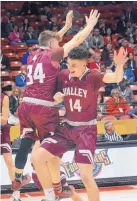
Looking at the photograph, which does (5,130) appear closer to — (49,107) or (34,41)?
(49,107)

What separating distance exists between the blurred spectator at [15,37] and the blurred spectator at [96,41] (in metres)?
1.88

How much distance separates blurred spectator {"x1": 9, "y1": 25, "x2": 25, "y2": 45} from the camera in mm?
14688

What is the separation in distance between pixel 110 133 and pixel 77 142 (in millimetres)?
3678

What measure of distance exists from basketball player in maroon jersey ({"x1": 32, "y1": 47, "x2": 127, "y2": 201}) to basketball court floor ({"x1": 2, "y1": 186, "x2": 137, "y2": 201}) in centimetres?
188

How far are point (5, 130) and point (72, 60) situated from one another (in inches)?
90.0

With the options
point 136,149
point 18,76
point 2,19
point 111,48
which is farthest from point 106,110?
point 2,19

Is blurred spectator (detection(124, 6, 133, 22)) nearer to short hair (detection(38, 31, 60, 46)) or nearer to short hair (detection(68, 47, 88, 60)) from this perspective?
short hair (detection(38, 31, 60, 46))

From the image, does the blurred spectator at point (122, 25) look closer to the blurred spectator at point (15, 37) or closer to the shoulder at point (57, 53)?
the blurred spectator at point (15, 37)

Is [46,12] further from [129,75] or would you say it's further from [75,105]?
[75,105]

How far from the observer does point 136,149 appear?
9211 millimetres

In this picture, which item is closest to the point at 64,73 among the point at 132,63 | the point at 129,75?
the point at 129,75

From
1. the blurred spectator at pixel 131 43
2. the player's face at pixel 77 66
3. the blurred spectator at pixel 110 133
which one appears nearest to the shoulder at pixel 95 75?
the player's face at pixel 77 66

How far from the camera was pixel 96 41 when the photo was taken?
1458cm

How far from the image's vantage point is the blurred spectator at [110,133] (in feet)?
31.5
